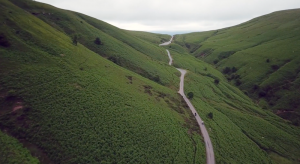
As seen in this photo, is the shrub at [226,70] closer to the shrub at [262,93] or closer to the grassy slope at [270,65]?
the grassy slope at [270,65]

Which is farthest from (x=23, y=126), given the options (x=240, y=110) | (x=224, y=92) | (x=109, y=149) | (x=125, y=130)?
(x=224, y=92)

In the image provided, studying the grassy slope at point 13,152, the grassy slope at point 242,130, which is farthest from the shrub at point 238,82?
the grassy slope at point 13,152

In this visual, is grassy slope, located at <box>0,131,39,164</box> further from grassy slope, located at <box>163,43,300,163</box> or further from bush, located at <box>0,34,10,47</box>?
grassy slope, located at <box>163,43,300,163</box>

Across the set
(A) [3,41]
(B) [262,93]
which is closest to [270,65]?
(B) [262,93]

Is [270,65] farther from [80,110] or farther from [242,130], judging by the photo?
[80,110]

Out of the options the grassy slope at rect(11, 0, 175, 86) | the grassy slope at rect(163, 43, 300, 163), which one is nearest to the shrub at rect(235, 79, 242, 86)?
the grassy slope at rect(163, 43, 300, 163)
